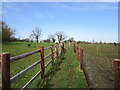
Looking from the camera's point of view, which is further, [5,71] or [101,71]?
[101,71]

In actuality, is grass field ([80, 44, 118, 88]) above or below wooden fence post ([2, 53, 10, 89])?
below

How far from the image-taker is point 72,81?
16.9ft

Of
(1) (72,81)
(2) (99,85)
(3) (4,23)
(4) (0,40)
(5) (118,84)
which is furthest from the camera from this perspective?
(3) (4,23)

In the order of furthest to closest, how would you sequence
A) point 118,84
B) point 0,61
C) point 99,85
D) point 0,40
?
point 0,40 → point 99,85 → point 0,61 → point 118,84

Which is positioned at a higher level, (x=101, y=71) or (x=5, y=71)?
(x=5, y=71)

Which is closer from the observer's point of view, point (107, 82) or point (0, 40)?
point (107, 82)

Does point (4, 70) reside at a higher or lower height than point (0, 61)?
lower

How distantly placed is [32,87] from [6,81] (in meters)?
1.99

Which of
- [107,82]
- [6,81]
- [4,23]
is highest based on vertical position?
[4,23]

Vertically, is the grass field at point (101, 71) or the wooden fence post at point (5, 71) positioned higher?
the wooden fence post at point (5, 71)

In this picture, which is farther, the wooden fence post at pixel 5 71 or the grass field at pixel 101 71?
the grass field at pixel 101 71

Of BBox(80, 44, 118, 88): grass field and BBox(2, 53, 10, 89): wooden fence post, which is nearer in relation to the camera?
BBox(2, 53, 10, 89): wooden fence post

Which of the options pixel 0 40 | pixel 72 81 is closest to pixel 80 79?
pixel 72 81

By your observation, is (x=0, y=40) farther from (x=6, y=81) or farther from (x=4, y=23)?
(x=6, y=81)
